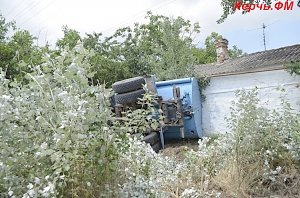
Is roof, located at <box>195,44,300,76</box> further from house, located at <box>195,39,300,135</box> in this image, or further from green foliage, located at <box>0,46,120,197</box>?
green foliage, located at <box>0,46,120,197</box>

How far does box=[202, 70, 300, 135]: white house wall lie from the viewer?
11.4m

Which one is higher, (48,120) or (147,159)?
(48,120)

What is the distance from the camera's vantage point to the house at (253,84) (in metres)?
11.3

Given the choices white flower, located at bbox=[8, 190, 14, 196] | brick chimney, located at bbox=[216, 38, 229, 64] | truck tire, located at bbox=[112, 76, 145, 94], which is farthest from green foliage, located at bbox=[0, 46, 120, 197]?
brick chimney, located at bbox=[216, 38, 229, 64]

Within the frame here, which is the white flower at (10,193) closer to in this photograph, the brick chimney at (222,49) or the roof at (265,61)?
the roof at (265,61)

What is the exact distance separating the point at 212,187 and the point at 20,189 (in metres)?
3.76

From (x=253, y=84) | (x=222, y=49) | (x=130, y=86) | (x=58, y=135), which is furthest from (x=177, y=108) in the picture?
(x=58, y=135)

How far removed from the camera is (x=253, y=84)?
12.0 m

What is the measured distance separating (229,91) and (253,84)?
1.02 m

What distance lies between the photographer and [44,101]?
2.24 metres

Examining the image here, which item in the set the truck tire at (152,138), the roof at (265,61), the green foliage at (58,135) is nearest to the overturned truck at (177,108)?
the truck tire at (152,138)

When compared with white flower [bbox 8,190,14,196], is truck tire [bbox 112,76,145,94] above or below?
above

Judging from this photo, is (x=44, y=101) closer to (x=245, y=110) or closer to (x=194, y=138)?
(x=245, y=110)

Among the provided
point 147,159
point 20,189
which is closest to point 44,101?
point 20,189
